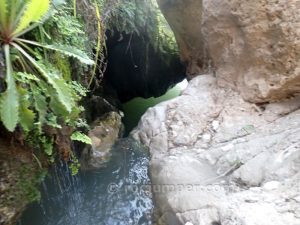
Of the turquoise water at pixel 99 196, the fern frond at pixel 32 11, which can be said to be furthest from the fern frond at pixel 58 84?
the turquoise water at pixel 99 196

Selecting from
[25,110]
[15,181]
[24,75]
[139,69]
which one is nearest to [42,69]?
[24,75]

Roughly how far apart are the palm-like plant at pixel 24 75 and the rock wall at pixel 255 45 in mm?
2861

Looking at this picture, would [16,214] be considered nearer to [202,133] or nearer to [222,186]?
[222,186]

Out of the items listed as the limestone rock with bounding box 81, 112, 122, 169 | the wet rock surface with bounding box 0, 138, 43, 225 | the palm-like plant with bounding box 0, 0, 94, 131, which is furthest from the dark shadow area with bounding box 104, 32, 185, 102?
the wet rock surface with bounding box 0, 138, 43, 225

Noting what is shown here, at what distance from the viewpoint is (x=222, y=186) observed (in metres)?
3.63

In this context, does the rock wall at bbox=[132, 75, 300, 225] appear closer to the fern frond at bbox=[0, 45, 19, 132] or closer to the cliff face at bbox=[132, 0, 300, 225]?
the cliff face at bbox=[132, 0, 300, 225]

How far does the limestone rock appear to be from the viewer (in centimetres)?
519

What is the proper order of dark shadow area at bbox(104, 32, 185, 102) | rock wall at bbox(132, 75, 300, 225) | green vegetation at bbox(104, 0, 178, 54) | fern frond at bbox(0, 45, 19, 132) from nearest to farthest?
fern frond at bbox(0, 45, 19, 132) → rock wall at bbox(132, 75, 300, 225) → green vegetation at bbox(104, 0, 178, 54) → dark shadow area at bbox(104, 32, 185, 102)

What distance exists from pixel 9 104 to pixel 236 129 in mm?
3079

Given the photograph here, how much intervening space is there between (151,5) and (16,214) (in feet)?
18.2

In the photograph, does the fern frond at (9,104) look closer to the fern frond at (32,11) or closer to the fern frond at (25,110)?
the fern frond at (25,110)

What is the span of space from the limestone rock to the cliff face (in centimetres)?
44

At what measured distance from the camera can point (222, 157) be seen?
13.4ft

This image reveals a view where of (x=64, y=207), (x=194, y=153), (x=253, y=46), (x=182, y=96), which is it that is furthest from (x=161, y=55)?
(x=64, y=207)
